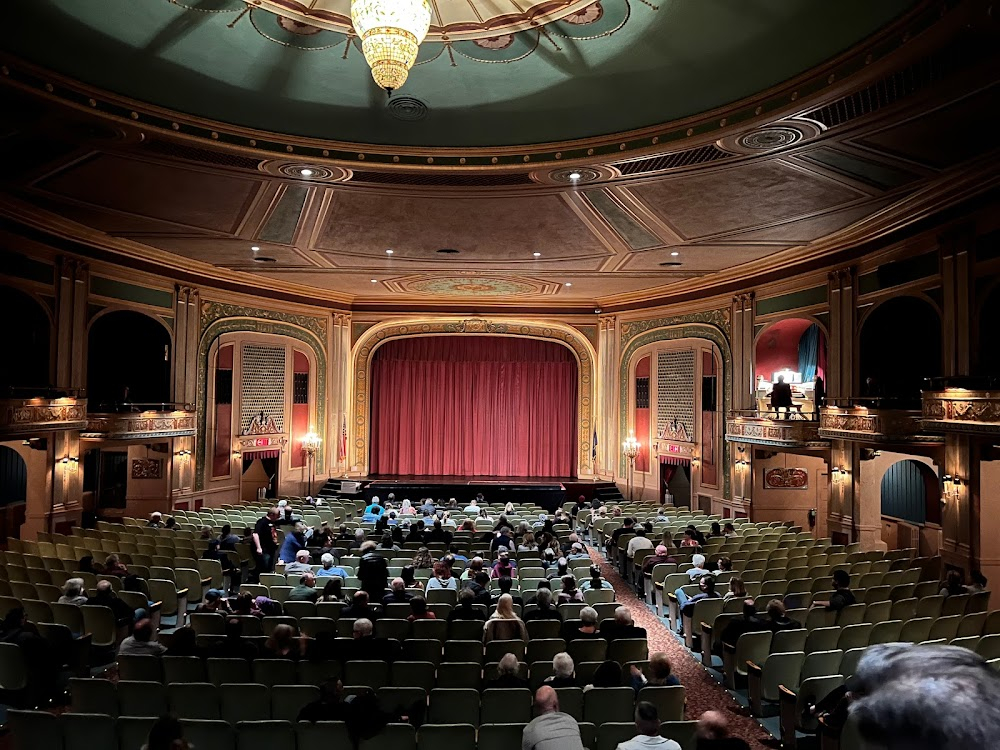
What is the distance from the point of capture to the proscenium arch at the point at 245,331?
62.5ft

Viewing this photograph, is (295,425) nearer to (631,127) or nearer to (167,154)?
(167,154)

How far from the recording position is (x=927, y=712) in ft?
3.01

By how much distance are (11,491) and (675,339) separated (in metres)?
18.9

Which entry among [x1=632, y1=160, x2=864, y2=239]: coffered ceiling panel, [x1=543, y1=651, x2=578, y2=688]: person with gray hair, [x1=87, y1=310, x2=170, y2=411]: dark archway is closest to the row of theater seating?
[x1=543, y1=651, x2=578, y2=688]: person with gray hair

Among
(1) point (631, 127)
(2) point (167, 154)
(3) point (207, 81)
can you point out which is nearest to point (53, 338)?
(2) point (167, 154)

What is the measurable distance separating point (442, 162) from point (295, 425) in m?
13.6

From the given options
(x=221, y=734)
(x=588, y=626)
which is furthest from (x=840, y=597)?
(x=221, y=734)

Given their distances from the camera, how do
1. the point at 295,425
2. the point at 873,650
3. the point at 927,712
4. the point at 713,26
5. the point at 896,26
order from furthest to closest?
the point at 295,425 → the point at 713,26 → the point at 896,26 → the point at 873,650 → the point at 927,712

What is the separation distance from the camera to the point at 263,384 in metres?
21.2

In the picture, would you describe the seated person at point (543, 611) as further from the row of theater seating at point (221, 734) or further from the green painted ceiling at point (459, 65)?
the green painted ceiling at point (459, 65)

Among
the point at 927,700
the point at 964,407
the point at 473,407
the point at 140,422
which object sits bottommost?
the point at 927,700

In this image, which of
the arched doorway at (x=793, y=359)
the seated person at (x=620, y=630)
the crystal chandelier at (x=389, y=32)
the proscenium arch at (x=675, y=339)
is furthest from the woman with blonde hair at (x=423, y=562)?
the arched doorway at (x=793, y=359)

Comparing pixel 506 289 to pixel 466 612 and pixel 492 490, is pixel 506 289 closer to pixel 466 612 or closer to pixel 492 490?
pixel 492 490

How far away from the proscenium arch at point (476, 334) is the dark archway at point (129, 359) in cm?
699
